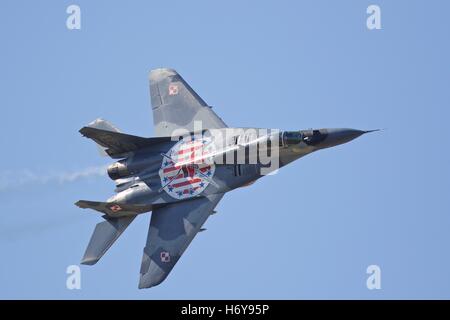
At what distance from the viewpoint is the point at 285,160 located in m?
35.9

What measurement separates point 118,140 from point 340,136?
8074 millimetres

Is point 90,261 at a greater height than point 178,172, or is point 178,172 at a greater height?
point 178,172

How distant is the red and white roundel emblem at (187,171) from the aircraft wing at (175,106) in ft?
5.75

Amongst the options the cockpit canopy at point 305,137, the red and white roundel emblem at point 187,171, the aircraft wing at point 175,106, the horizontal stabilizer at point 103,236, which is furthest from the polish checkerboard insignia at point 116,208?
the cockpit canopy at point 305,137

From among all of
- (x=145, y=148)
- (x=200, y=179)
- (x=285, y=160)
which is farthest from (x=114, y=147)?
(x=285, y=160)

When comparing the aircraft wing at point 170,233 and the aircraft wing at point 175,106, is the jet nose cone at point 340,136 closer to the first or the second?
the aircraft wing at point 170,233

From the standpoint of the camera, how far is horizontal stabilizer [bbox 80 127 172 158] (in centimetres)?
3731

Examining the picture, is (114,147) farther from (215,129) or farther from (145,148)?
(215,129)

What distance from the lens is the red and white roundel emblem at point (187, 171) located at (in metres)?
36.3

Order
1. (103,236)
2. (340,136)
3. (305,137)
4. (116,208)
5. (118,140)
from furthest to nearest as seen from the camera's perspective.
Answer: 1. (118,140)
2. (103,236)
3. (116,208)
4. (305,137)
5. (340,136)

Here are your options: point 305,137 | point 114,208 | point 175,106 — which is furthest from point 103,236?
point 305,137

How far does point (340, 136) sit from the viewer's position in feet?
115

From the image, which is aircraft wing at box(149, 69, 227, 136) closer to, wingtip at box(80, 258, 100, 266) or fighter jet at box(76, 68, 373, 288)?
fighter jet at box(76, 68, 373, 288)

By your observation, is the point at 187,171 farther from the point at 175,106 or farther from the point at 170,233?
the point at 175,106
